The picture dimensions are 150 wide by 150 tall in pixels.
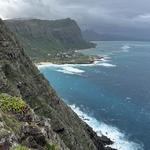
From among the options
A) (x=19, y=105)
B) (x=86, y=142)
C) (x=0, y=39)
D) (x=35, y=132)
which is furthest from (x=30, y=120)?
(x=0, y=39)

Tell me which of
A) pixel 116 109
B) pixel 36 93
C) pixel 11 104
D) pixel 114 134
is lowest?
pixel 114 134

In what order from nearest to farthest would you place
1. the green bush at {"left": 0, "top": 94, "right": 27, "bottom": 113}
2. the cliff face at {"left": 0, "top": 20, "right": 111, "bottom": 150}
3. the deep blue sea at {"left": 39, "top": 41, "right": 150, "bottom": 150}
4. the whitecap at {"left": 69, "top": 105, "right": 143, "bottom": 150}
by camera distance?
the green bush at {"left": 0, "top": 94, "right": 27, "bottom": 113} < the cliff face at {"left": 0, "top": 20, "right": 111, "bottom": 150} < the whitecap at {"left": 69, "top": 105, "right": 143, "bottom": 150} < the deep blue sea at {"left": 39, "top": 41, "right": 150, "bottom": 150}

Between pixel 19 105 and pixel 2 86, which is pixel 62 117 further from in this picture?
pixel 19 105

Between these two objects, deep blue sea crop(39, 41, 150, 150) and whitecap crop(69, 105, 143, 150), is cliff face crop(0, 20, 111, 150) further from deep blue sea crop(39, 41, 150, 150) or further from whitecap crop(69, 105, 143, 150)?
deep blue sea crop(39, 41, 150, 150)

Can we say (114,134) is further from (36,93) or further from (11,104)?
(11,104)

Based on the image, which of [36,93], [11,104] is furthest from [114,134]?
[11,104]

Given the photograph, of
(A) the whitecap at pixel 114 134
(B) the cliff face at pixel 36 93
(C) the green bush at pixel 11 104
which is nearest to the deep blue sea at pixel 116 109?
(A) the whitecap at pixel 114 134

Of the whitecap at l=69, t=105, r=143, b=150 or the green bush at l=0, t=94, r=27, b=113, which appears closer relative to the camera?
the green bush at l=0, t=94, r=27, b=113

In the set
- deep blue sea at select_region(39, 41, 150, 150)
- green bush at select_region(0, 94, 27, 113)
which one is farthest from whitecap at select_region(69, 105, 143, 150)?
green bush at select_region(0, 94, 27, 113)
